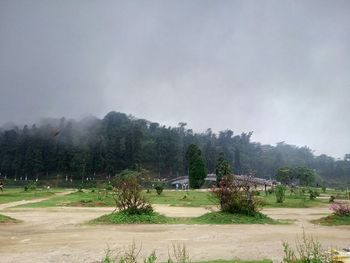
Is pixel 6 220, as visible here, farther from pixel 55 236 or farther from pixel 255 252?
pixel 255 252

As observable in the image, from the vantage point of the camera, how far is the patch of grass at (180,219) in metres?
21.9

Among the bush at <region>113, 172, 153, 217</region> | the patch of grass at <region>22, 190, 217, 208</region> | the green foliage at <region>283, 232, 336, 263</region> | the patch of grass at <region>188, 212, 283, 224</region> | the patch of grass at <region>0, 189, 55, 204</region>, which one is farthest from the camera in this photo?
the patch of grass at <region>0, 189, 55, 204</region>

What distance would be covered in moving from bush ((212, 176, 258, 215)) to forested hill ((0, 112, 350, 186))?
98.5 m

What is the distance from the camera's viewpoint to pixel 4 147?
147 meters

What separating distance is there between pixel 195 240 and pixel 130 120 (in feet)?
536

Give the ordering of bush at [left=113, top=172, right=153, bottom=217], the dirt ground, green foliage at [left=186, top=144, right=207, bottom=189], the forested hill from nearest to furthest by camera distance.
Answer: the dirt ground, bush at [left=113, top=172, right=153, bottom=217], green foliage at [left=186, top=144, right=207, bottom=189], the forested hill

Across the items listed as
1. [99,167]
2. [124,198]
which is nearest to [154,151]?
[99,167]

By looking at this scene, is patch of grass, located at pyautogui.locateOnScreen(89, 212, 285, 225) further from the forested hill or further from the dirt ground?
the forested hill

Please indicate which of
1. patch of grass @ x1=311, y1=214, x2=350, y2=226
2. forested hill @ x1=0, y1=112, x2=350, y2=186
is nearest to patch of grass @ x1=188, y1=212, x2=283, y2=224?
patch of grass @ x1=311, y1=214, x2=350, y2=226

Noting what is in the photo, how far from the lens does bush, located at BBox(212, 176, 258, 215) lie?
23891mm

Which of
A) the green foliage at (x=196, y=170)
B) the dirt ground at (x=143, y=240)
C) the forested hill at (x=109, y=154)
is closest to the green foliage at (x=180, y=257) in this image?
the dirt ground at (x=143, y=240)

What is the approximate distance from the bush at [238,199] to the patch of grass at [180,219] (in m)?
0.52

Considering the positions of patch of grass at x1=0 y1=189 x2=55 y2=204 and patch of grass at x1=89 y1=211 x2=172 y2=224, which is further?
patch of grass at x1=0 y1=189 x2=55 y2=204

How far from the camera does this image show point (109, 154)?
5098 inches
